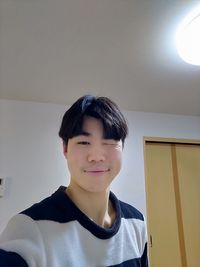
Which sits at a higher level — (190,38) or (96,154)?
(190,38)

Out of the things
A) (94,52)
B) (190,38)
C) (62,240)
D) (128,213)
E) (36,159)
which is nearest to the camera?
(62,240)

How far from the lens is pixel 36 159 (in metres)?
1.73

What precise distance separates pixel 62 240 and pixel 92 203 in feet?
0.39

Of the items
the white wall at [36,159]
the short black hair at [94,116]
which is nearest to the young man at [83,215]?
the short black hair at [94,116]

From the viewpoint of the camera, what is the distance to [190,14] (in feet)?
3.30

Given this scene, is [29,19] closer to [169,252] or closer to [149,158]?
[149,158]

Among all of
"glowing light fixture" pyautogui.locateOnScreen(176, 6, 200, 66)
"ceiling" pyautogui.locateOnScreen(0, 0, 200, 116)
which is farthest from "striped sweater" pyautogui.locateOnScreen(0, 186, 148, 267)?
"glowing light fixture" pyautogui.locateOnScreen(176, 6, 200, 66)

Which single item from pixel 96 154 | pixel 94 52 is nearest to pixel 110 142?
pixel 96 154

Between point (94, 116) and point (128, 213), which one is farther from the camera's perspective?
point (128, 213)

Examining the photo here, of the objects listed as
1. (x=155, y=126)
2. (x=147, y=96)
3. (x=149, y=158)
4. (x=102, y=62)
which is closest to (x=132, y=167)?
(x=149, y=158)

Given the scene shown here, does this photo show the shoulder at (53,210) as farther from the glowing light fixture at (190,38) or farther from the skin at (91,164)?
the glowing light fixture at (190,38)

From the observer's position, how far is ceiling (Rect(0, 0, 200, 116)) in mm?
984

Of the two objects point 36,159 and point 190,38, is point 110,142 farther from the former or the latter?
point 36,159

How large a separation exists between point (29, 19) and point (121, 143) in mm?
778
